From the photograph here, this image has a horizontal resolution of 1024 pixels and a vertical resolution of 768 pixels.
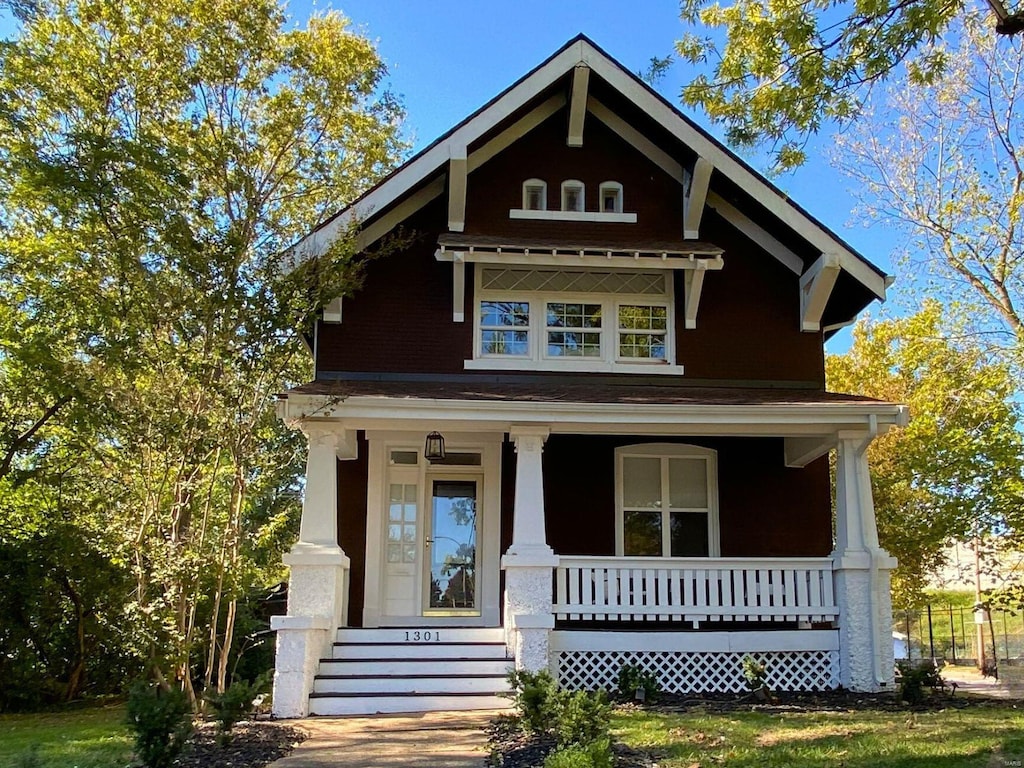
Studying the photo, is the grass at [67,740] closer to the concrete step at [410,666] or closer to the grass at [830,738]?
the concrete step at [410,666]

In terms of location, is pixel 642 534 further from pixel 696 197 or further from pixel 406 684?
pixel 696 197

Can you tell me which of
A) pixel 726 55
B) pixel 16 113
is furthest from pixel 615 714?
pixel 16 113

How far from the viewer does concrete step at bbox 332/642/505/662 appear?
9.12 meters

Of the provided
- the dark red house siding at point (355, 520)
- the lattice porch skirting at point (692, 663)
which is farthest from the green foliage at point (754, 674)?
the dark red house siding at point (355, 520)

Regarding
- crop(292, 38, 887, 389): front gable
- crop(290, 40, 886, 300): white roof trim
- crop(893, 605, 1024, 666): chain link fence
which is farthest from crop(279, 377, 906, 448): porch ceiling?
crop(893, 605, 1024, 666): chain link fence

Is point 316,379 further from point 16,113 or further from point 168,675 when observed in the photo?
point 16,113

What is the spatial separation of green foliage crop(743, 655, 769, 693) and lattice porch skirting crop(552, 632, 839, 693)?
0.90 ft

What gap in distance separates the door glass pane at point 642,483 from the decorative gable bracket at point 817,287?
9.18ft

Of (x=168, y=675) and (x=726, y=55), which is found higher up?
(x=726, y=55)

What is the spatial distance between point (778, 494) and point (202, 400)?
741 cm

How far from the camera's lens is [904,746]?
617 centimetres

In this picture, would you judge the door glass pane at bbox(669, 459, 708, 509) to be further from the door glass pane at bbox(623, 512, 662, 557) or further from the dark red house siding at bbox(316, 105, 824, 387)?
the dark red house siding at bbox(316, 105, 824, 387)

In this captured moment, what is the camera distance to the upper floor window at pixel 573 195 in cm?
1196

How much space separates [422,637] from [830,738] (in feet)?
14.4
